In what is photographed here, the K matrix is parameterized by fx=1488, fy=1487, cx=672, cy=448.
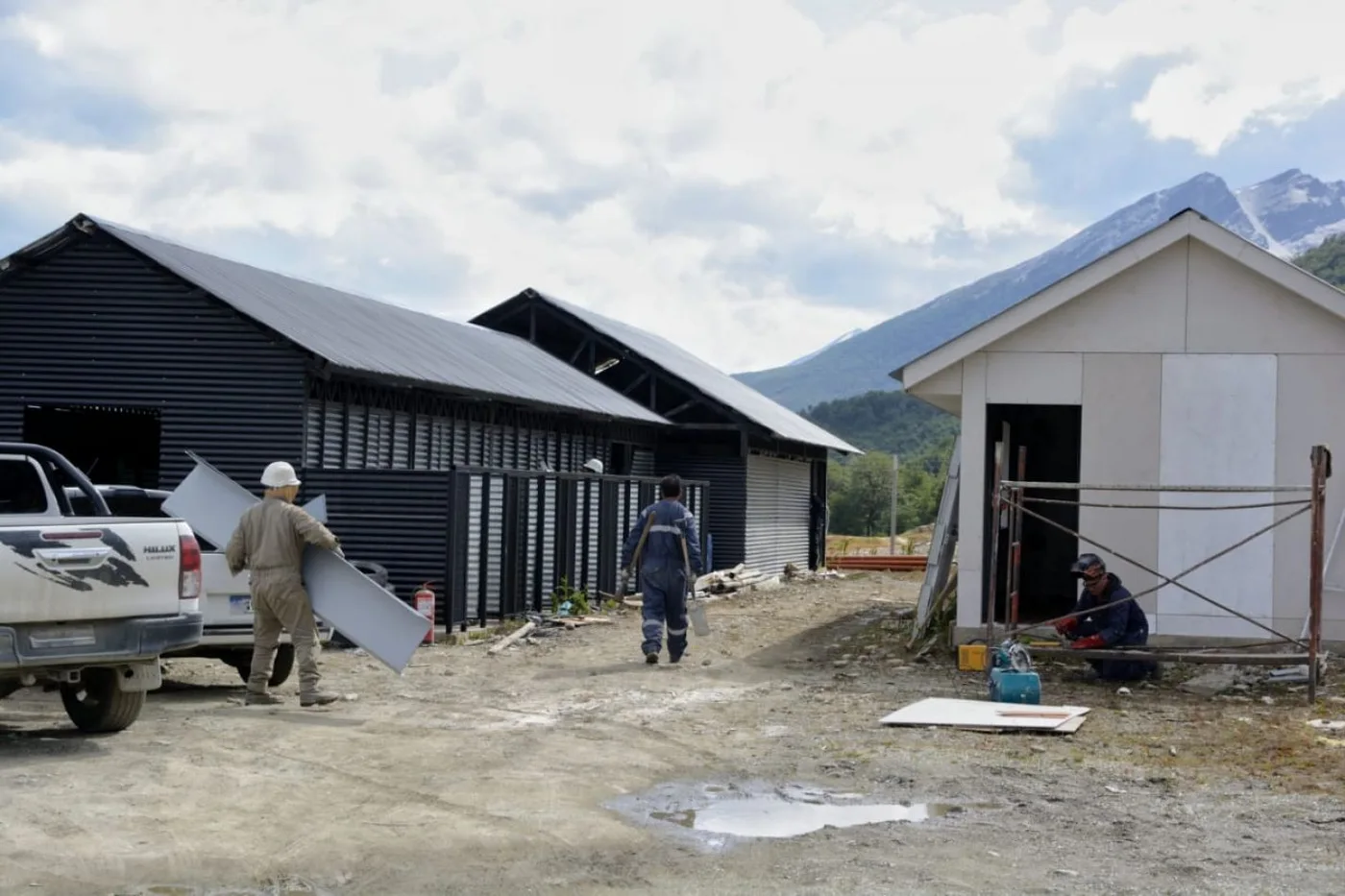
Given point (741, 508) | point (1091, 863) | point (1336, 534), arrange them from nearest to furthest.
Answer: point (1091, 863), point (1336, 534), point (741, 508)

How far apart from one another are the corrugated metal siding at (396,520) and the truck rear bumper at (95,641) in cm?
766

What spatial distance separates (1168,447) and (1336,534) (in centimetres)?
182

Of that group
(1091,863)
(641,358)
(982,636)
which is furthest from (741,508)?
(1091,863)

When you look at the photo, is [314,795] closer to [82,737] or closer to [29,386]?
[82,737]

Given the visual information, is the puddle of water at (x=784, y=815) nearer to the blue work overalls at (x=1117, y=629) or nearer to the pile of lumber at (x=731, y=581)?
the blue work overalls at (x=1117, y=629)

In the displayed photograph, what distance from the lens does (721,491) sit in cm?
2928

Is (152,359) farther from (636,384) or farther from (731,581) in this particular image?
(636,384)

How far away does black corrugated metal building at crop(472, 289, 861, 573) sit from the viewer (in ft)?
95.6

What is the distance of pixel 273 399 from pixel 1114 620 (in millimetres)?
9517

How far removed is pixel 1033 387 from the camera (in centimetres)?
1566

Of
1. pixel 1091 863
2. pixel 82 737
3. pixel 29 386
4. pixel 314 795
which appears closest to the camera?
pixel 1091 863

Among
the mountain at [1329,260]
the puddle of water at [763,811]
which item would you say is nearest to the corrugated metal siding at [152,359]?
the puddle of water at [763,811]

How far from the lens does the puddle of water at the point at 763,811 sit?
7418mm

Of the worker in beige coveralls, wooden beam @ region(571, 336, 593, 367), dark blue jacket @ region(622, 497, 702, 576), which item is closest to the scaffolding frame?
dark blue jacket @ region(622, 497, 702, 576)
